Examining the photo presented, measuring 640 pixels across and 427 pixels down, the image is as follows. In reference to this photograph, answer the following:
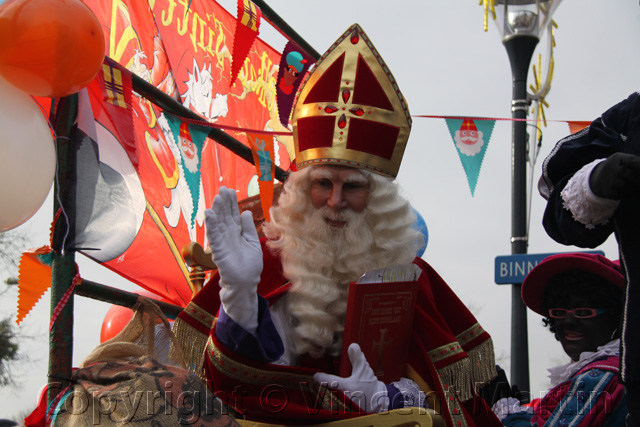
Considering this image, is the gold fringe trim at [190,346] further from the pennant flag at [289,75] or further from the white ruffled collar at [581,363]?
the pennant flag at [289,75]

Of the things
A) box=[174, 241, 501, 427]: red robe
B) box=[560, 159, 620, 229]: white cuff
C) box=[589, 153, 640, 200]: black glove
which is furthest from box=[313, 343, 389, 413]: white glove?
box=[589, 153, 640, 200]: black glove

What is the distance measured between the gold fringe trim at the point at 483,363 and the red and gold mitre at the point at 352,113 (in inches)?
33.1

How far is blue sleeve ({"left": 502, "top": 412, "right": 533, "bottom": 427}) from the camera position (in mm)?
3438

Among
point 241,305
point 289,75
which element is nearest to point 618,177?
point 241,305

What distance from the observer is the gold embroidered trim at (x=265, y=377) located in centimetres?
248

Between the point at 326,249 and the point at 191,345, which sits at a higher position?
the point at 326,249

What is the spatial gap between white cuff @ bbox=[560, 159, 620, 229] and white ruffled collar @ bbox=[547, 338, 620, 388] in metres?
1.29

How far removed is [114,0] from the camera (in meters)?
3.88

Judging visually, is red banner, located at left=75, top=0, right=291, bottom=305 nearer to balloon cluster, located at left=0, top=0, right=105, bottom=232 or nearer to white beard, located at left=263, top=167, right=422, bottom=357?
balloon cluster, located at left=0, top=0, right=105, bottom=232

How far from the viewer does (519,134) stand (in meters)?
5.45

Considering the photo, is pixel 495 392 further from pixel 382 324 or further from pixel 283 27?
pixel 283 27

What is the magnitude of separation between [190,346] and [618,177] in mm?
1699

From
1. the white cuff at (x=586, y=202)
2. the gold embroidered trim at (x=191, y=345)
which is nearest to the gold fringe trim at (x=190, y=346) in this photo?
the gold embroidered trim at (x=191, y=345)

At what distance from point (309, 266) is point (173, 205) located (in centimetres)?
160
